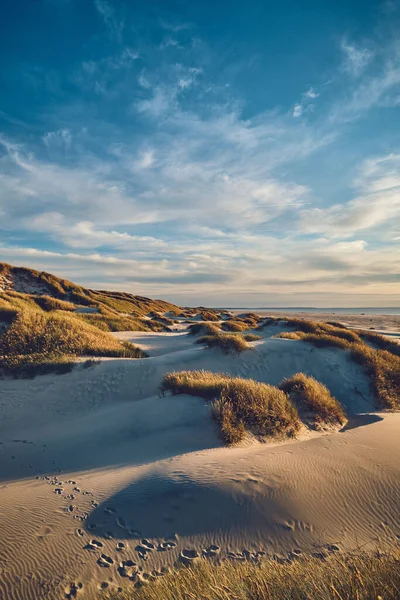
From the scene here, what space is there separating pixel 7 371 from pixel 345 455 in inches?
350

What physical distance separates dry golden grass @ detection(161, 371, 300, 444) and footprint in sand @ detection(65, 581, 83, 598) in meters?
3.23

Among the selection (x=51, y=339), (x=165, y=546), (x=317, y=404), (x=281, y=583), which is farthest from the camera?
(x=51, y=339)

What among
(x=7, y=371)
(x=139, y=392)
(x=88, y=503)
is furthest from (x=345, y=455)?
(x=7, y=371)

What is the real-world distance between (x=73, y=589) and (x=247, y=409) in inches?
161

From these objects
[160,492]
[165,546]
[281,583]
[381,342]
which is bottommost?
[165,546]

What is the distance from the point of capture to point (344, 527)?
355 centimetres

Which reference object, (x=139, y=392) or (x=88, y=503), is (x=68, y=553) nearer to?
(x=88, y=503)

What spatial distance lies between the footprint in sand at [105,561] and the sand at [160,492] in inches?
0.6

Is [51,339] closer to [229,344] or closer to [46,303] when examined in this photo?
[229,344]

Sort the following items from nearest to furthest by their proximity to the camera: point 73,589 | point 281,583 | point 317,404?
point 281,583 < point 73,589 < point 317,404

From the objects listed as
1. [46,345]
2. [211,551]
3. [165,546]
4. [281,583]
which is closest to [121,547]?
[165,546]

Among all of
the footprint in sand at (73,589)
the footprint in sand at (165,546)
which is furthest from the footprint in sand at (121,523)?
the footprint in sand at (73,589)

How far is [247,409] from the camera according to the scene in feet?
20.4

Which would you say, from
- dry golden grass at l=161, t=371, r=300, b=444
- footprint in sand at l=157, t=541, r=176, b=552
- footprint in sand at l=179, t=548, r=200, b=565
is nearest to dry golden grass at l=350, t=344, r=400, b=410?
dry golden grass at l=161, t=371, r=300, b=444
